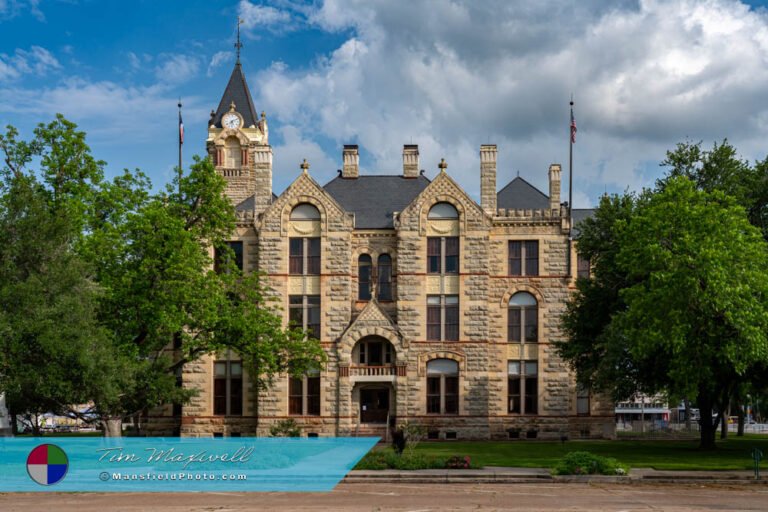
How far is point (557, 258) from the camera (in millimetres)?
52188

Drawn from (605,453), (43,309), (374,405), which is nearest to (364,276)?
(374,405)

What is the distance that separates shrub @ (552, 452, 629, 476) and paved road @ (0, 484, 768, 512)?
123 cm

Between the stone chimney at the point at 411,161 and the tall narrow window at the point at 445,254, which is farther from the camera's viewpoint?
the stone chimney at the point at 411,161

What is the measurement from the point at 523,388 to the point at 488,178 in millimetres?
12125

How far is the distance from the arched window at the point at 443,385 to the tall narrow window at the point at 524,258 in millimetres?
6463

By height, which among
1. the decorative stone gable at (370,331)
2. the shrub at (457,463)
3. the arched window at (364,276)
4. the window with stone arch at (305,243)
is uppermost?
the window with stone arch at (305,243)

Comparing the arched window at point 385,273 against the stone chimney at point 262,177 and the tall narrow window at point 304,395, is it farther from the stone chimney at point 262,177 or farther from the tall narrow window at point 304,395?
the stone chimney at point 262,177

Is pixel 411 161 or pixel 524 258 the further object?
pixel 411 161

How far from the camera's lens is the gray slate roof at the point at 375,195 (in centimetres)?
5344

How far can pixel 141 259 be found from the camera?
39.6m

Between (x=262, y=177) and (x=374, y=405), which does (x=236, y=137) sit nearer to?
(x=262, y=177)

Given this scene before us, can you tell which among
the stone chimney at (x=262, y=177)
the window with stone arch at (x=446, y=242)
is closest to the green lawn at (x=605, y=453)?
the window with stone arch at (x=446, y=242)

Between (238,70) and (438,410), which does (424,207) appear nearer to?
(438,410)

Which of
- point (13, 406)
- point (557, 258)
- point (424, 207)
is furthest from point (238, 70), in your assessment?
point (13, 406)
